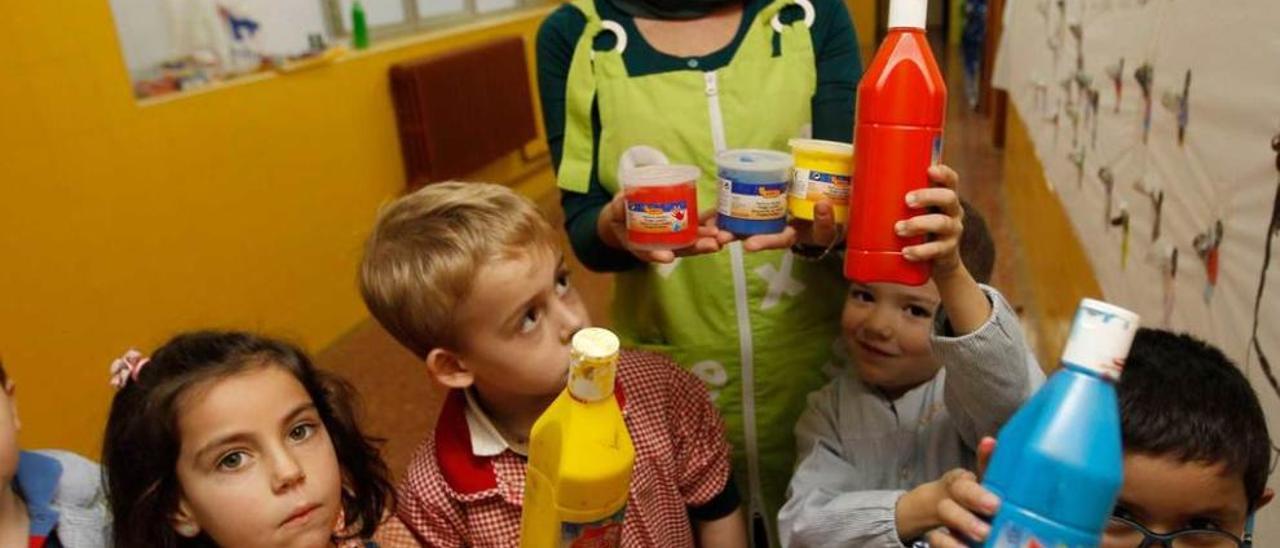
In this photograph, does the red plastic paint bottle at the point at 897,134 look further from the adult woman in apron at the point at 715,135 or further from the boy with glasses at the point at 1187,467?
the adult woman in apron at the point at 715,135

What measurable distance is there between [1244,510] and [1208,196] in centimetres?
50

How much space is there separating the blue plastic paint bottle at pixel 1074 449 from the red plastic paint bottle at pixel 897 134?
28cm

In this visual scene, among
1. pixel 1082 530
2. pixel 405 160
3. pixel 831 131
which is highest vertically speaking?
pixel 831 131

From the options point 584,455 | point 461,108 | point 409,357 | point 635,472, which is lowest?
point 409,357

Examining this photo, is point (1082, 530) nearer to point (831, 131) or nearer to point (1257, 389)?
point (1257, 389)

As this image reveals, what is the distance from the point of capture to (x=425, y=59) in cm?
371

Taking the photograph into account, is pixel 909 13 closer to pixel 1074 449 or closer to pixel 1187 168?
pixel 1074 449

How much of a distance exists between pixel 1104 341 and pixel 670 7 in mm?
839

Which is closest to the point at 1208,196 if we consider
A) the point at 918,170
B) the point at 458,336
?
the point at 918,170

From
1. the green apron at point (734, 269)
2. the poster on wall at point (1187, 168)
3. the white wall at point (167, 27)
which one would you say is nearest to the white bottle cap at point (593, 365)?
the green apron at point (734, 269)

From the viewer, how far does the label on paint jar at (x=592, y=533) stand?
0.67 meters

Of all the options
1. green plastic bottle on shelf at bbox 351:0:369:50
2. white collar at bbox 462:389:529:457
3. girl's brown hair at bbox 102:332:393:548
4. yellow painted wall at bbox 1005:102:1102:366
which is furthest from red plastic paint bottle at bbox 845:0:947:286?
green plastic bottle on shelf at bbox 351:0:369:50

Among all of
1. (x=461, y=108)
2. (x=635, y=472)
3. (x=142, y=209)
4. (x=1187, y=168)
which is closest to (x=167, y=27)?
(x=142, y=209)

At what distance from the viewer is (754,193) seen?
0.98 meters
